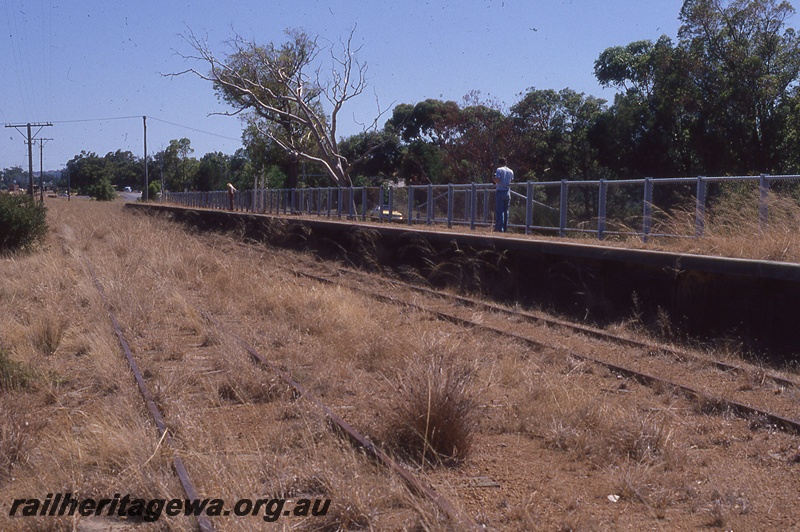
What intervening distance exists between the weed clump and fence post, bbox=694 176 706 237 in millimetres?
7757

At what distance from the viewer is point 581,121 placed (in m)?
47.4

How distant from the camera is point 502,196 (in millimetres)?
19531

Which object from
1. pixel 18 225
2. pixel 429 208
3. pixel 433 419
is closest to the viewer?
pixel 433 419

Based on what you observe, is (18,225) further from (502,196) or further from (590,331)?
(590,331)

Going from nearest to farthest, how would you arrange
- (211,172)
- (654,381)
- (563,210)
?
(654,381) → (563,210) → (211,172)

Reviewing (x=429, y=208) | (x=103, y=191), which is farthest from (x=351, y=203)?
(x=103, y=191)

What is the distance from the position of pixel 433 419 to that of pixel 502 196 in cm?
1391

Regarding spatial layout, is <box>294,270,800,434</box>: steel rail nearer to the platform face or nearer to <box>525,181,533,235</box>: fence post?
the platform face

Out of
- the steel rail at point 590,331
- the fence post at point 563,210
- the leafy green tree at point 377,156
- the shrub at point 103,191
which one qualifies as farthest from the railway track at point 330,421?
the shrub at point 103,191


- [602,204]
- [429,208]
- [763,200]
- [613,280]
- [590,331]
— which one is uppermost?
[763,200]

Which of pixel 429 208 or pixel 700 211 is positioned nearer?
pixel 700 211

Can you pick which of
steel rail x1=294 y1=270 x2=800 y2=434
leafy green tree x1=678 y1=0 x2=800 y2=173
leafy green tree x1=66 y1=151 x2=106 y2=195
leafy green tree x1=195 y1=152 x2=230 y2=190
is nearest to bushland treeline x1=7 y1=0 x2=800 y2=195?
leafy green tree x1=678 y1=0 x2=800 y2=173

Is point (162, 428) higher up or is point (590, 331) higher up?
point (590, 331)

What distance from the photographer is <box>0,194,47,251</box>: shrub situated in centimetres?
2166
